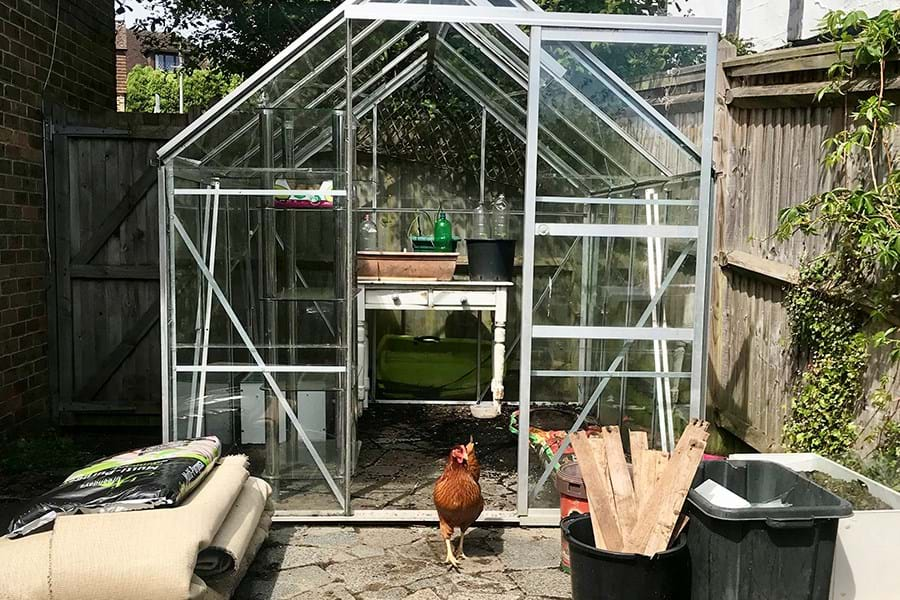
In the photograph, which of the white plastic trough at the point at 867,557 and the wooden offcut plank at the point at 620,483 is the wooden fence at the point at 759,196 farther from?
the wooden offcut plank at the point at 620,483

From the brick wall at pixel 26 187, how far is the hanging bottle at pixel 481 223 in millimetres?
3034

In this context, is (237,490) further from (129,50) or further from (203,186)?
(129,50)

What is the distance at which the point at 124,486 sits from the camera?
9.93 ft

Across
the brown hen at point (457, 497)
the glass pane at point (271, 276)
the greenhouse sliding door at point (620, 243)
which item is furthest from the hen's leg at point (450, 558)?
the glass pane at point (271, 276)

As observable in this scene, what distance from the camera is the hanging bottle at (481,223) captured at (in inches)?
254

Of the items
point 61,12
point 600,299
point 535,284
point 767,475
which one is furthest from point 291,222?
point 61,12

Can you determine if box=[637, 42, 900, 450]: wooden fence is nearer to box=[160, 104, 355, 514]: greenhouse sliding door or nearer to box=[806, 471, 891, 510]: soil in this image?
box=[806, 471, 891, 510]: soil

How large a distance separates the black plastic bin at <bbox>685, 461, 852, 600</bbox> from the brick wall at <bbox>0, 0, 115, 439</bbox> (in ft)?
13.3

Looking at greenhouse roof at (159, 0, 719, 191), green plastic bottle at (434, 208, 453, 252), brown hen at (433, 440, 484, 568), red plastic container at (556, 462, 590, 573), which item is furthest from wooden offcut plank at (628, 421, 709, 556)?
green plastic bottle at (434, 208, 453, 252)

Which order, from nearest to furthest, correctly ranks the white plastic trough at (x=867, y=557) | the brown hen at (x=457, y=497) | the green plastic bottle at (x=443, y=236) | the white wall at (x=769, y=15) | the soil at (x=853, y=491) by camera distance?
the white plastic trough at (x=867, y=557)
the soil at (x=853, y=491)
the brown hen at (x=457, y=497)
the green plastic bottle at (x=443, y=236)
the white wall at (x=769, y=15)

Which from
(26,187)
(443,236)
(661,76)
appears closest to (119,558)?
(661,76)

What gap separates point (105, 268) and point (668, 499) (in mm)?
4148

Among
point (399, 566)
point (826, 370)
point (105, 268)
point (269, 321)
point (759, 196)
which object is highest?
point (759, 196)

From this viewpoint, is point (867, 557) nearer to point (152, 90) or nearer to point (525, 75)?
point (525, 75)
